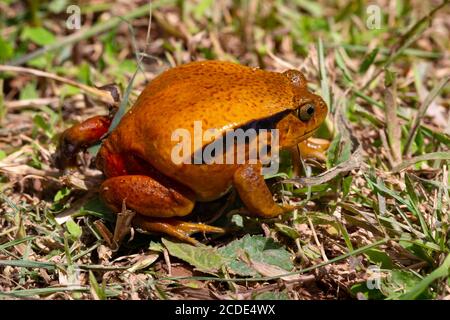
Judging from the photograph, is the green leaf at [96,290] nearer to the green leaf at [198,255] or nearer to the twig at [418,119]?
the green leaf at [198,255]

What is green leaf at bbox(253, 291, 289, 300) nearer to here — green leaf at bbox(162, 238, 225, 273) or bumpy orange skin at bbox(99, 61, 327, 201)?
green leaf at bbox(162, 238, 225, 273)

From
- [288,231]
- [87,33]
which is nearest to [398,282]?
[288,231]

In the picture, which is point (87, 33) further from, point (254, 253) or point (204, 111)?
point (254, 253)

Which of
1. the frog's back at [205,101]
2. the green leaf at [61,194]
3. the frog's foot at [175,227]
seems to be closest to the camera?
the frog's back at [205,101]

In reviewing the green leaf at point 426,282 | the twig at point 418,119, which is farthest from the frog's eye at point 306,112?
the green leaf at point 426,282

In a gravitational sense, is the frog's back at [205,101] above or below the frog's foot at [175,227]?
above

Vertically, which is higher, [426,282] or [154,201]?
[154,201]

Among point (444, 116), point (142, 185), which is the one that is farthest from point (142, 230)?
point (444, 116)

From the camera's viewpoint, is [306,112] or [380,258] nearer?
[380,258]
